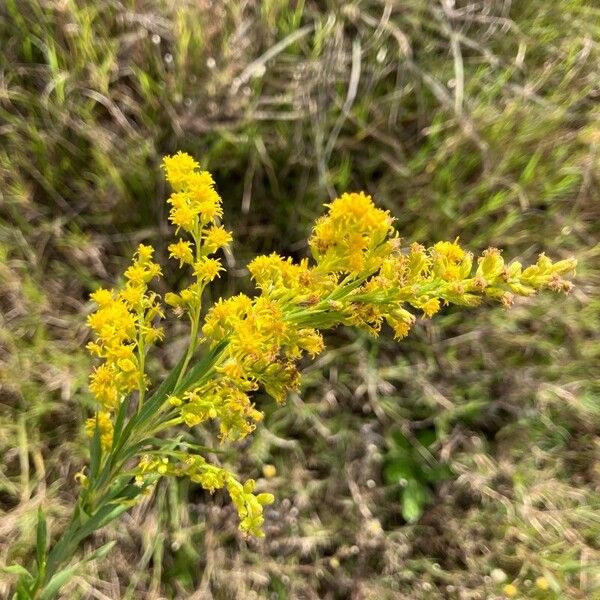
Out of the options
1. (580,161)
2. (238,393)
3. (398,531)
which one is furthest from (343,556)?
(580,161)

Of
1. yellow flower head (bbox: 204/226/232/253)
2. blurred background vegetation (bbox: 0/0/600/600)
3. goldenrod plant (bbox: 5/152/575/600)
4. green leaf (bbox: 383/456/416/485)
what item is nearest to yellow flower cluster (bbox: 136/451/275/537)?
goldenrod plant (bbox: 5/152/575/600)

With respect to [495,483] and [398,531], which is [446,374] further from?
[398,531]

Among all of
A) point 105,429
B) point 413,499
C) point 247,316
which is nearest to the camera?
point 247,316

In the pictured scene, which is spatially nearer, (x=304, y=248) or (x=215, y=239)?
(x=215, y=239)

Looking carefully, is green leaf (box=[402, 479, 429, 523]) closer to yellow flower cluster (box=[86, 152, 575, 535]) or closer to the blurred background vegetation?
the blurred background vegetation

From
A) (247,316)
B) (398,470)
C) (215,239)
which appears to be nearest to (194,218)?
(215,239)

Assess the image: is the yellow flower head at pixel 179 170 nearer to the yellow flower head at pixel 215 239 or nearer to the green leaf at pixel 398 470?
the yellow flower head at pixel 215 239

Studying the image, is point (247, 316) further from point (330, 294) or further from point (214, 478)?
point (214, 478)
